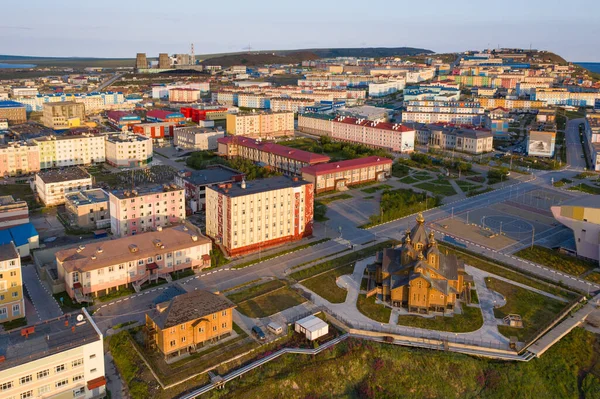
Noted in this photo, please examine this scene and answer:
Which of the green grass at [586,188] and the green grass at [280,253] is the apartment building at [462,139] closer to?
the green grass at [586,188]

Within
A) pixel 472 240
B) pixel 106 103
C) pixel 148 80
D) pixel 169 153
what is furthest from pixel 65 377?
pixel 148 80

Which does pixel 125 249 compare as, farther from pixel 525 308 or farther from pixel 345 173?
pixel 345 173

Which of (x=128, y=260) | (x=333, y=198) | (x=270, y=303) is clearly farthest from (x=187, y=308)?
(x=333, y=198)

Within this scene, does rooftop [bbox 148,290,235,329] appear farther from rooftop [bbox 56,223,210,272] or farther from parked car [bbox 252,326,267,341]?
rooftop [bbox 56,223,210,272]

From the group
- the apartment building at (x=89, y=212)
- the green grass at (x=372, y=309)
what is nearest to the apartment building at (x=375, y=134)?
the apartment building at (x=89, y=212)

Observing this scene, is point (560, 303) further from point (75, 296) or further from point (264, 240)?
point (75, 296)
